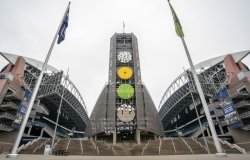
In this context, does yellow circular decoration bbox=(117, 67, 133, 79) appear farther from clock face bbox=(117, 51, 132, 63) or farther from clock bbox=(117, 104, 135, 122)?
clock bbox=(117, 104, 135, 122)

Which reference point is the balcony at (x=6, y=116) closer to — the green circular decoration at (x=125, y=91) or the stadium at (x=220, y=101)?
the green circular decoration at (x=125, y=91)

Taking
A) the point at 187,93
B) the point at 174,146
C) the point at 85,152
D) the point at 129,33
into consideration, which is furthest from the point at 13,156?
the point at 129,33

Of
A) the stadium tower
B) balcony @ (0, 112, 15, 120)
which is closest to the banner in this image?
the stadium tower

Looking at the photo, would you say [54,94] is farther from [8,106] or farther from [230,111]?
[230,111]

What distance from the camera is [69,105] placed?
3196 inches

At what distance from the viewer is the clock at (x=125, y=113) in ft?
190

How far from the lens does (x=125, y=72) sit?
6662 centimetres

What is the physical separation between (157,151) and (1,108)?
39054 millimetres

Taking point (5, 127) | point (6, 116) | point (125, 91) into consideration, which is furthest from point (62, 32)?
point (125, 91)

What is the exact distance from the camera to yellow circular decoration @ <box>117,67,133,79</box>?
66125 mm

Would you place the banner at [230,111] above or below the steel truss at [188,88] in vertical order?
below

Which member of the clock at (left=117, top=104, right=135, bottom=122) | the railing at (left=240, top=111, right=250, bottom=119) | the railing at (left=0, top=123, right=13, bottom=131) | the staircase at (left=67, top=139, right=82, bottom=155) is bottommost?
the staircase at (left=67, top=139, right=82, bottom=155)

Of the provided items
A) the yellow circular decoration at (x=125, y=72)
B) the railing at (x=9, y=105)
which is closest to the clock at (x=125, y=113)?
the yellow circular decoration at (x=125, y=72)

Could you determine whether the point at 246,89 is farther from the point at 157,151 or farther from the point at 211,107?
the point at 157,151
